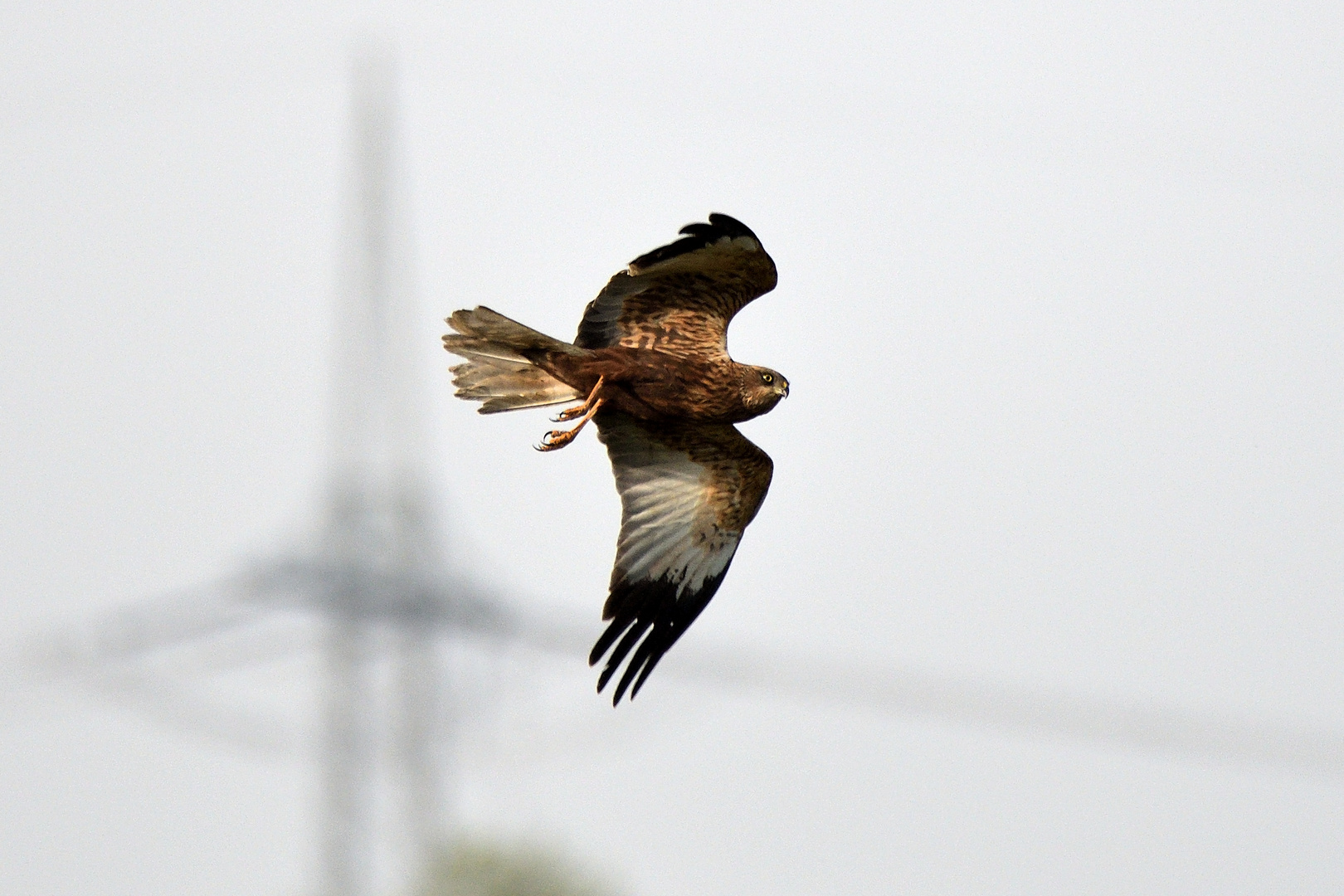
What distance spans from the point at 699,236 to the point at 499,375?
50.6 inches

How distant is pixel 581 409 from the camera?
31.5 ft

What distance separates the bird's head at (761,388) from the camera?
31.1 ft

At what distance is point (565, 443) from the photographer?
9586 mm

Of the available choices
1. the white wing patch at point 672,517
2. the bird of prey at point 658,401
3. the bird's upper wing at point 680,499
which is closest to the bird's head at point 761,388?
the bird of prey at point 658,401

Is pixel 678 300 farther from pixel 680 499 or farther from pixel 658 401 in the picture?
pixel 680 499

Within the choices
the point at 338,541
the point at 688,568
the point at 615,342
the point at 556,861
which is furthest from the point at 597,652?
the point at 556,861

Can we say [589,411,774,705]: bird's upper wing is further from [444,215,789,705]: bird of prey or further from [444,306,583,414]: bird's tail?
[444,306,583,414]: bird's tail

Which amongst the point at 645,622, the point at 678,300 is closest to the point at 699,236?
the point at 678,300

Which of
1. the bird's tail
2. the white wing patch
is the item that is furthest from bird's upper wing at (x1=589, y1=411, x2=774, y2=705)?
the bird's tail

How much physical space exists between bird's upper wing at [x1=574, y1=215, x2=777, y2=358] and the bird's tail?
0.90 feet

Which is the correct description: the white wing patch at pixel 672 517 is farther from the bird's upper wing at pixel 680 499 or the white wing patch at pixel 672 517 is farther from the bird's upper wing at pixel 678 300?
the bird's upper wing at pixel 678 300

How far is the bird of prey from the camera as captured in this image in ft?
31.1

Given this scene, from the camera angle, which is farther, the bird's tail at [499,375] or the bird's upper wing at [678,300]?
the bird's tail at [499,375]

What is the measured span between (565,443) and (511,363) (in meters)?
0.47
